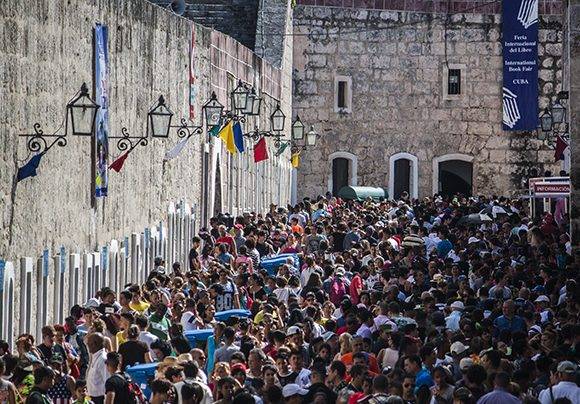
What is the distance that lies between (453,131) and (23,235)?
3378cm

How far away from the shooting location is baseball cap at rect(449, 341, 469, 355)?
1648cm

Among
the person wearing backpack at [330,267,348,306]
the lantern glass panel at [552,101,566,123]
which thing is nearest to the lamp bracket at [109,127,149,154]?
the person wearing backpack at [330,267,348,306]

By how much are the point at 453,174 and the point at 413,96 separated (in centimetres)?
262

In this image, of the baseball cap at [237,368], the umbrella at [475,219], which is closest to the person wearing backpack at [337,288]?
the baseball cap at [237,368]

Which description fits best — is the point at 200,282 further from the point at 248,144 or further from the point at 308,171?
the point at 308,171

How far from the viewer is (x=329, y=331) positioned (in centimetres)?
1867

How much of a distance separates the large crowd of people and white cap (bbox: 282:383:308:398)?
17 mm

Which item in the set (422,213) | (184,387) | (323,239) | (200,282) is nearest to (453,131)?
(422,213)

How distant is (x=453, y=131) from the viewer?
173ft

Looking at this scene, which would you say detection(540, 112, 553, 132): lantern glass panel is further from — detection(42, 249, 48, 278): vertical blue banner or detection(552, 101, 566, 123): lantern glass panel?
detection(42, 249, 48, 278): vertical blue banner

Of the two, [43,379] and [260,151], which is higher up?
[260,151]

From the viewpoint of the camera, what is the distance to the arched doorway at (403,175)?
5272 cm

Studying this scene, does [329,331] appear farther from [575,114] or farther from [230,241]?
[575,114]

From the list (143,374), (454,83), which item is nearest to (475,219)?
(454,83)
